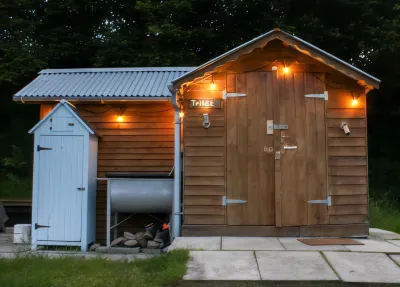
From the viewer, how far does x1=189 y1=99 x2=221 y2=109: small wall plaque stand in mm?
6758

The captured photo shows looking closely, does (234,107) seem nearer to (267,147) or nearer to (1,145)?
(267,147)

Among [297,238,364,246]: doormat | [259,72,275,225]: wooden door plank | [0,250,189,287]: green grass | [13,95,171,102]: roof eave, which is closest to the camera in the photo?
[0,250,189,287]: green grass

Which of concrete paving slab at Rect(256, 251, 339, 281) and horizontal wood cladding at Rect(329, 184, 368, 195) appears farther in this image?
horizontal wood cladding at Rect(329, 184, 368, 195)

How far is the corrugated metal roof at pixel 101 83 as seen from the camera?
26.1 feet

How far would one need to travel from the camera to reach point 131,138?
27.2 feet

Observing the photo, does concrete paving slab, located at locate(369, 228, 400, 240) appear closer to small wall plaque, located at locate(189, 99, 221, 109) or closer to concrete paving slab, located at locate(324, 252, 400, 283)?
concrete paving slab, located at locate(324, 252, 400, 283)

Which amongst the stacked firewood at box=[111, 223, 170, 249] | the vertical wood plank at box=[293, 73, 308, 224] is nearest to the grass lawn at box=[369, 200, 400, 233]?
the vertical wood plank at box=[293, 73, 308, 224]

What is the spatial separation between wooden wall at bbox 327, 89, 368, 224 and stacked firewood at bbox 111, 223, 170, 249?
2953 mm

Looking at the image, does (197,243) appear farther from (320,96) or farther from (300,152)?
(320,96)

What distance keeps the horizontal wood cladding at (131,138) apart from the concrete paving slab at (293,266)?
3517 mm

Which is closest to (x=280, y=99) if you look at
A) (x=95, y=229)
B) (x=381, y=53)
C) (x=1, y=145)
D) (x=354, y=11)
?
(x=95, y=229)

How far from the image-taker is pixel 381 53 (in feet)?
47.9

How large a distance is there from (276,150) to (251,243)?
157cm

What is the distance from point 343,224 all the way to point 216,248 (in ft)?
7.46
